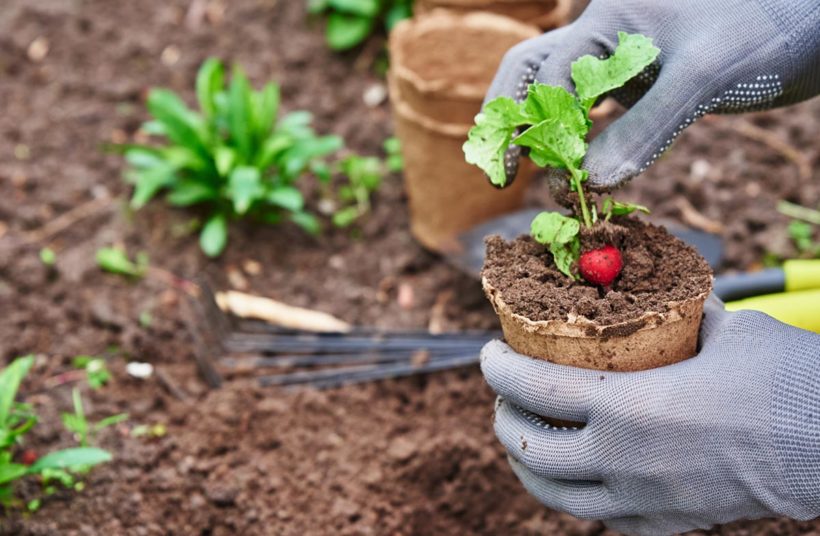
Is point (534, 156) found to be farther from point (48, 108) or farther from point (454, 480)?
point (48, 108)

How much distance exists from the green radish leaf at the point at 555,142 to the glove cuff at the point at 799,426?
1.76 feet

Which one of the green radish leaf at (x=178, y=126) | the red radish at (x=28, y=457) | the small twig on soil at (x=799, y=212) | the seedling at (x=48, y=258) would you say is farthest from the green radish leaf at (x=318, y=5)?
the red radish at (x=28, y=457)

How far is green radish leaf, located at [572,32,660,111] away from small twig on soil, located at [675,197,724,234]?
160 centimetres

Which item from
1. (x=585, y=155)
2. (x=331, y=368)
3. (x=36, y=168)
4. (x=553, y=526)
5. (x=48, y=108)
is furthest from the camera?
(x=48, y=108)

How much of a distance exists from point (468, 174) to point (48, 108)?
1.96 meters

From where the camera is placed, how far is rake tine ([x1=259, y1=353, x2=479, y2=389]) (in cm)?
241

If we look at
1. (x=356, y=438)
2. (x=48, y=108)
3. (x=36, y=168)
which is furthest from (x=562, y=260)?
(x=48, y=108)

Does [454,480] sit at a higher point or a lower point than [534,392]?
lower

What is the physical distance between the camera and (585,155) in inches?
64.3

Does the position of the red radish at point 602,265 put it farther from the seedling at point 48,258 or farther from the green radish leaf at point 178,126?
the seedling at point 48,258

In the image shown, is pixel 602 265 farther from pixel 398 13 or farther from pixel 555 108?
pixel 398 13

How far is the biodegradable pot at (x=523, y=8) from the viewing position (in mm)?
3051

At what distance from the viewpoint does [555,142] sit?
1.55 m

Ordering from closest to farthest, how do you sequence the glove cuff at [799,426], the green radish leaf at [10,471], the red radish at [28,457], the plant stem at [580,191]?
the glove cuff at [799,426] < the plant stem at [580,191] < the green radish leaf at [10,471] < the red radish at [28,457]
